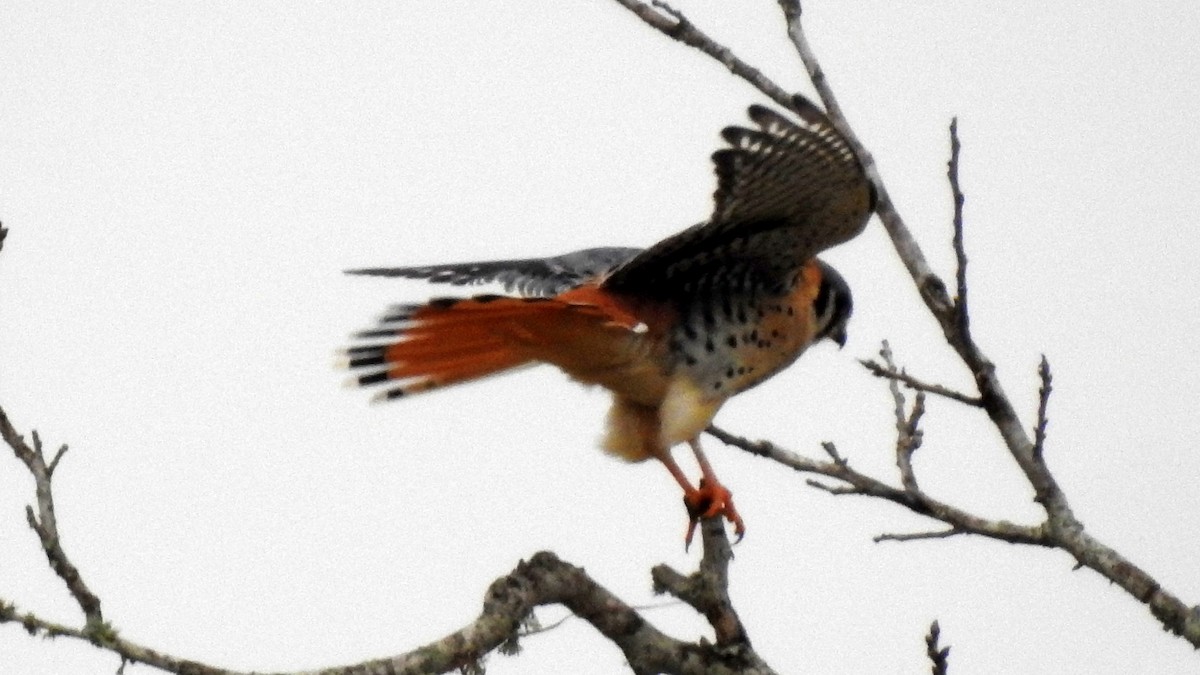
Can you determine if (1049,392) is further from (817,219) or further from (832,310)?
(832,310)

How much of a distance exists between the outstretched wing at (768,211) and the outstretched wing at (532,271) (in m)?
0.23

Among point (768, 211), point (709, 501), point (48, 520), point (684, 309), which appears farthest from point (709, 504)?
point (48, 520)

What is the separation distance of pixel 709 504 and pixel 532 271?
0.79 metres

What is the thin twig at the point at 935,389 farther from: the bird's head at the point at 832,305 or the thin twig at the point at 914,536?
the bird's head at the point at 832,305

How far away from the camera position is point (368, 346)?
349 cm

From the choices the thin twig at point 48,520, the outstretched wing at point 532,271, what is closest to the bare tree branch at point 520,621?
the thin twig at point 48,520

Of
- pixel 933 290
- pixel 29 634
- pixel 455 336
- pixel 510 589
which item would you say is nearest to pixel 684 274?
pixel 455 336

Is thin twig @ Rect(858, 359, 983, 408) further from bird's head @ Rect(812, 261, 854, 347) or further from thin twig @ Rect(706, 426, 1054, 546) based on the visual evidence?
bird's head @ Rect(812, 261, 854, 347)

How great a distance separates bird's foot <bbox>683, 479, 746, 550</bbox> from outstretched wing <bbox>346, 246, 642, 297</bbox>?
578 millimetres

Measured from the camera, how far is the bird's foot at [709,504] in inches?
147

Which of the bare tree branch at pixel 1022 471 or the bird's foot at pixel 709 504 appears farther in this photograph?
the bird's foot at pixel 709 504

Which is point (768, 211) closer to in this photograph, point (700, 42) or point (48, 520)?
point (700, 42)

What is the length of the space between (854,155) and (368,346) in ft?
3.72

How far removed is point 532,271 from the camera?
4.06 meters
